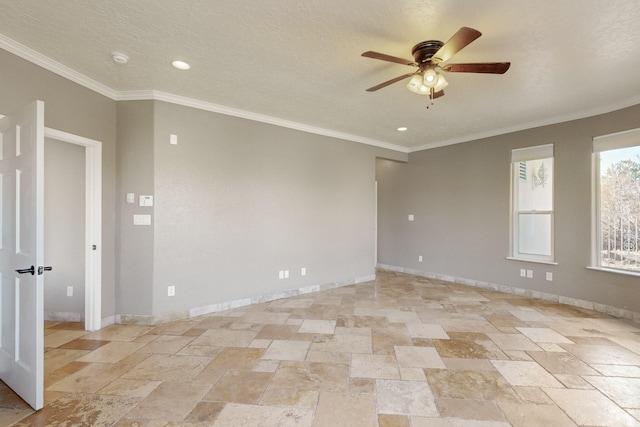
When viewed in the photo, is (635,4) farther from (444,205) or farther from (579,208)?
(444,205)

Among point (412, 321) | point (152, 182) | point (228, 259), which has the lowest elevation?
point (412, 321)

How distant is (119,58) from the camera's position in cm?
266

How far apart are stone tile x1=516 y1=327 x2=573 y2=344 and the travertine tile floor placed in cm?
2

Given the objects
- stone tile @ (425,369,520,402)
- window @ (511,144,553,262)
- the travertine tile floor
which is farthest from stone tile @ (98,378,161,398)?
window @ (511,144,553,262)

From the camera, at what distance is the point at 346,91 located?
339 cm

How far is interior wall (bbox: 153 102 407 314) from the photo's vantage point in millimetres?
3561

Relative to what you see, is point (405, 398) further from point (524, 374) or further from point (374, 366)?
point (524, 374)

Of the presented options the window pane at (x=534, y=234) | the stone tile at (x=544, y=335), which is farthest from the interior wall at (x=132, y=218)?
the window pane at (x=534, y=234)

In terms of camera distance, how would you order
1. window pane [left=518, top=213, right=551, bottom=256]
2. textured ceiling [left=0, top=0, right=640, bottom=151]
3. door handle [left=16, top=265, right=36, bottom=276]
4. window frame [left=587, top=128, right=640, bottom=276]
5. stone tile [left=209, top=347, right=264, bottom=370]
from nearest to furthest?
door handle [left=16, top=265, right=36, bottom=276], textured ceiling [left=0, top=0, right=640, bottom=151], stone tile [left=209, top=347, right=264, bottom=370], window frame [left=587, top=128, right=640, bottom=276], window pane [left=518, top=213, right=551, bottom=256]

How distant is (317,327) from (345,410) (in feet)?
4.70

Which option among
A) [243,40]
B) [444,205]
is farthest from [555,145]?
[243,40]

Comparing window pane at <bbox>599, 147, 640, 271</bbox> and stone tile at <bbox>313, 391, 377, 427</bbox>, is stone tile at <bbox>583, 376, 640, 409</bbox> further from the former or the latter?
window pane at <bbox>599, 147, 640, 271</bbox>

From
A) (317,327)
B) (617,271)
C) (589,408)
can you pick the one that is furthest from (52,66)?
(617,271)

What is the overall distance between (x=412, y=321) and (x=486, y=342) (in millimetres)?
825
